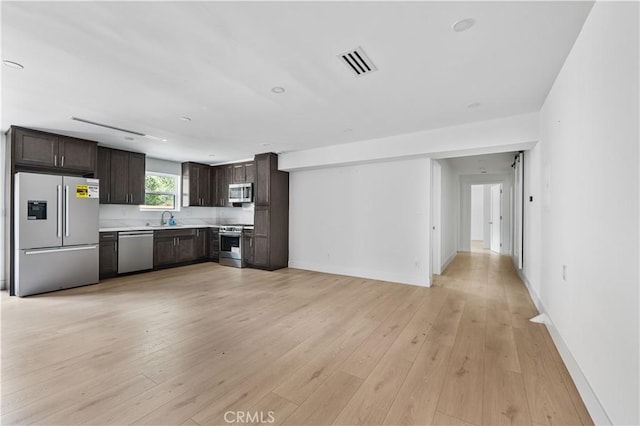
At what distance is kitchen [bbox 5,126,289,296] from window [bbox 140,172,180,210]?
0.08 ft

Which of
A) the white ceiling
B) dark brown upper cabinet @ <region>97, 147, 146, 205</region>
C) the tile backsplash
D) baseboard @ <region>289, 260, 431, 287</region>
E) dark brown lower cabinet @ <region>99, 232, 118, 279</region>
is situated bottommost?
baseboard @ <region>289, 260, 431, 287</region>

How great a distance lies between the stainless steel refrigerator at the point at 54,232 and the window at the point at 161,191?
1543 millimetres

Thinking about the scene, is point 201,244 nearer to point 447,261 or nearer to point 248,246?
point 248,246

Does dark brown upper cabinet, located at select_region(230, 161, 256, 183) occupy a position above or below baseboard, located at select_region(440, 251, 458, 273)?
above

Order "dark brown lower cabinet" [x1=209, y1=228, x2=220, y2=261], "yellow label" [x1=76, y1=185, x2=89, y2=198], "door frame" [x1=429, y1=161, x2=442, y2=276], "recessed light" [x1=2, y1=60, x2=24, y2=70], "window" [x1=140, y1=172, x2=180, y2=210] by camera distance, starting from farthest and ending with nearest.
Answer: "dark brown lower cabinet" [x1=209, y1=228, x2=220, y2=261]
"window" [x1=140, y1=172, x2=180, y2=210]
"door frame" [x1=429, y1=161, x2=442, y2=276]
"yellow label" [x1=76, y1=185, x2=89, y2=198]
"recessed light" [x1=2, y1=60, x2=24, y2=70]

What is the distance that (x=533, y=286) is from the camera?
12.6 feet

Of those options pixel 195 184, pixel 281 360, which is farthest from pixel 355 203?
pixel 195 184

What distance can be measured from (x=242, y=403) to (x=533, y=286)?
4.05m

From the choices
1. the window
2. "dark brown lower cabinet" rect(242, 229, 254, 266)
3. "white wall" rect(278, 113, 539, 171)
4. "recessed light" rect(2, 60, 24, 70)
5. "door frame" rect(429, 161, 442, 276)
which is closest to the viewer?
"recessed light" rect(2, 60, 24, 70)

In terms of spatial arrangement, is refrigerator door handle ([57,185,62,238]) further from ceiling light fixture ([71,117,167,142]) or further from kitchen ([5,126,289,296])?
ceiling light fixture ([71,117,167,142])

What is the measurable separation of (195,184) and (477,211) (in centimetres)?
1027

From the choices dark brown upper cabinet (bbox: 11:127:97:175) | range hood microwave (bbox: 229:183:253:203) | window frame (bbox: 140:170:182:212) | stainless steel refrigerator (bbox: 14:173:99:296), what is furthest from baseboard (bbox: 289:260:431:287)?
dark brown upper cabinet (bbox: 11:127:97:175)

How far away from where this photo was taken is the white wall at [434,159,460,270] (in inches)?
236

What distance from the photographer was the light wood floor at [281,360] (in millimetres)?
1716
